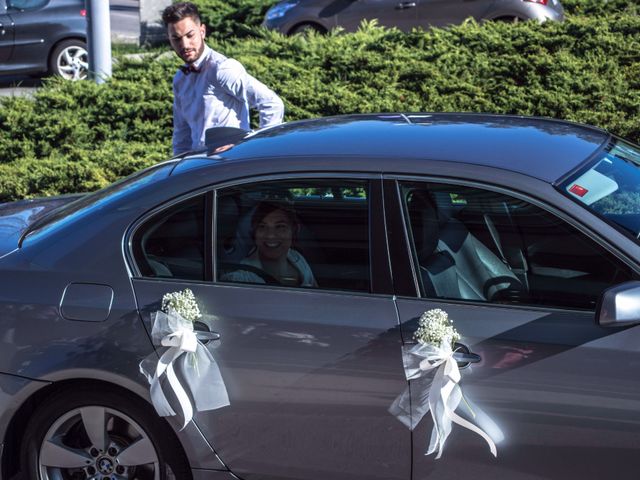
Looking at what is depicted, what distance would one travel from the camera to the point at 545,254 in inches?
145

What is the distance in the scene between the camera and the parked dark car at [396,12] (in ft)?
44.2

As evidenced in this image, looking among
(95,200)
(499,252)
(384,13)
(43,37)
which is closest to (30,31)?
(43,37)

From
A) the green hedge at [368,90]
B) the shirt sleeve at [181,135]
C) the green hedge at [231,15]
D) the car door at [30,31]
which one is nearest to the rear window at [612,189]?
the shirt sleeve at [181,135]

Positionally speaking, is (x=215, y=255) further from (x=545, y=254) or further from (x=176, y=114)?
(x=176, y=114)

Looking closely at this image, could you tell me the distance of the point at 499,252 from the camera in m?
3.79

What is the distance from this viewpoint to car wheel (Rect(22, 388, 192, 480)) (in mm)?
3922

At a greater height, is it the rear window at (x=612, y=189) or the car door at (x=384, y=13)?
the car door at (x=384, y=13)

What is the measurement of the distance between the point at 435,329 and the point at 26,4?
13.0 m

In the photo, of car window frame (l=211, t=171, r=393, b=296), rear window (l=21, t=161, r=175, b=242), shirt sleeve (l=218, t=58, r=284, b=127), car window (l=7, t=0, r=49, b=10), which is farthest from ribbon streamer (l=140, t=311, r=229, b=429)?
car window (l=7, t=0, r=49, b=10)

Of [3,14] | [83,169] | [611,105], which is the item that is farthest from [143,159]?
[3,14]

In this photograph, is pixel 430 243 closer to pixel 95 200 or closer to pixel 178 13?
pixel 95 200

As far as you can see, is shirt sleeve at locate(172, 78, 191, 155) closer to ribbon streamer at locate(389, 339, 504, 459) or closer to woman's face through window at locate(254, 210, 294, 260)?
woman's face through window at locate(254, 210, 294, 260)

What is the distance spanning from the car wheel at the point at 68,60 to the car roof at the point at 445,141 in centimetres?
1125

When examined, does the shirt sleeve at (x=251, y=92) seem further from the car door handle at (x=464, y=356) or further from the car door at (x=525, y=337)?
the car door handle at (x=464, y=356)
